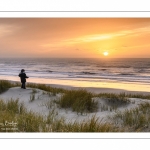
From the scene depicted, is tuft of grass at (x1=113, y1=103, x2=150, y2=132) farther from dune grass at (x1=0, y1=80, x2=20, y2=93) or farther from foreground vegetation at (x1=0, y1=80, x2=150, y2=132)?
dune grass at (x1=0, y1=80, x2=20, y2=93)

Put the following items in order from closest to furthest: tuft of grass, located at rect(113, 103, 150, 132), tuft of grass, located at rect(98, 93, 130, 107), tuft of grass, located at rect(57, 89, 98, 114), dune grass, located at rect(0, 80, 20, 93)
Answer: tuft of grass, located at rect(113, 103, 150, 132)
tuft of grass, located at rect(57, 89, 98, 114)
tuft of grass, located at rect(98, 93, 130, 107)
dune grass, located at rect(0, 80, 20, 93)

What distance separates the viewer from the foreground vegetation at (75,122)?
343cm

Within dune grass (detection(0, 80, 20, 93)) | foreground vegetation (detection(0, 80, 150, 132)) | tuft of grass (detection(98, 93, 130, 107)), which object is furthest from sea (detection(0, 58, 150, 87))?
tuft of grass (detection(98, 93, 130, 107))

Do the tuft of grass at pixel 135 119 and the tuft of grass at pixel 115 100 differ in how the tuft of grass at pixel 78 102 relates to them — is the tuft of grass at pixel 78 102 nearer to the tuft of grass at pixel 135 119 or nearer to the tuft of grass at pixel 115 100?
the tuft of grass at pixel 115 100

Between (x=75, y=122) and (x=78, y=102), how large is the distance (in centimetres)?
91

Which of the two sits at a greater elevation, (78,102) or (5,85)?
(5,85)

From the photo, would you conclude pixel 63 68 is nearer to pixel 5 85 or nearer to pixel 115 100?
pixel 5 85

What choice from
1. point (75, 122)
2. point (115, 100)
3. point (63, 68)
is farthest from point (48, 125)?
point (63, 68)

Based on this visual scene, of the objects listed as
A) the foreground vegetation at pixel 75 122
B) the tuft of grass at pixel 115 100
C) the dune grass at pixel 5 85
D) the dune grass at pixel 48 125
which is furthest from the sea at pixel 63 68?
the dune grass at pixel 48 125

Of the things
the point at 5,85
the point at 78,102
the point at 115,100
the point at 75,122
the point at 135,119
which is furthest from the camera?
the point at 5,85

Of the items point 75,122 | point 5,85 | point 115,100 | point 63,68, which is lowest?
point 75,122

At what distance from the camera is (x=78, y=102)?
476 centimetres

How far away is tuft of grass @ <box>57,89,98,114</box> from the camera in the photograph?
469 centimetres
